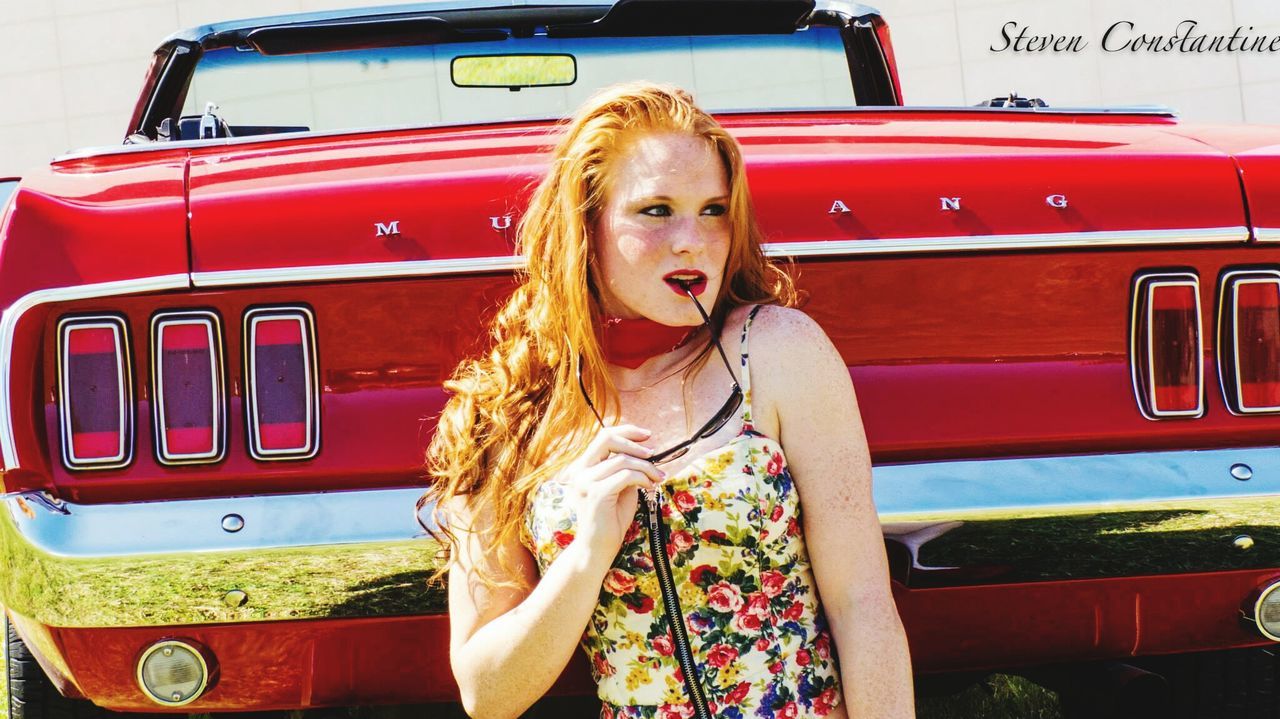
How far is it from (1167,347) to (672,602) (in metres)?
1.12

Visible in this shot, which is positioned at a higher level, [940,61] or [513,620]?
[940,61]

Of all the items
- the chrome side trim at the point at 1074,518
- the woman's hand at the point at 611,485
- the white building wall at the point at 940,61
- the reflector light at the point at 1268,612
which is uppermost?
the white building wall at the point at 940,61

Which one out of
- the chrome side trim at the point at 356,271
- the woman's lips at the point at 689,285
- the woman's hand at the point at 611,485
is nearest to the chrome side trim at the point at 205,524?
the chrome side trim at the point at 356,271

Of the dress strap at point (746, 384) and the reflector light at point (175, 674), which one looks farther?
the reflector light at point (175, 674)

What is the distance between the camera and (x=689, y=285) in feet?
5.83

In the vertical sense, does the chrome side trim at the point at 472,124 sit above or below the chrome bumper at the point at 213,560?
above

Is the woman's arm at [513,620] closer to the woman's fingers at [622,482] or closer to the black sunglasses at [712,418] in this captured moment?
the woman's fingers at [622,482]

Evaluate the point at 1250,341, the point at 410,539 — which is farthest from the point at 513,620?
the point at 1250,341

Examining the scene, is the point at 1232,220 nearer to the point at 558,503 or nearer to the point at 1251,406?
the point at 1251,406

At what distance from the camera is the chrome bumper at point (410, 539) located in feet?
6.52

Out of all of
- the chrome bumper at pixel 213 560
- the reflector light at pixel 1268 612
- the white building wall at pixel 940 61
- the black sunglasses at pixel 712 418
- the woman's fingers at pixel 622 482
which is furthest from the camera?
the white building wall at pixel 940 61

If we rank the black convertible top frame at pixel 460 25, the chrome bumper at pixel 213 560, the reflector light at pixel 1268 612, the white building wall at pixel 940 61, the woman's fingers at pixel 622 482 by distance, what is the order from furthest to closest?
1. the white building wall at pixel 940 61
2. the black convertible top frame at pixel 460 25
3. the reflector light at pixel 1268 612
4. the chrome bumper at pixel 213 560
5. the woman's fingers at pixel 622 482

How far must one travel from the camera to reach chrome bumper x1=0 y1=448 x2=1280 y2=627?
1.99 metres

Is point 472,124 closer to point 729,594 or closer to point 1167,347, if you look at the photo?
point 729,594
